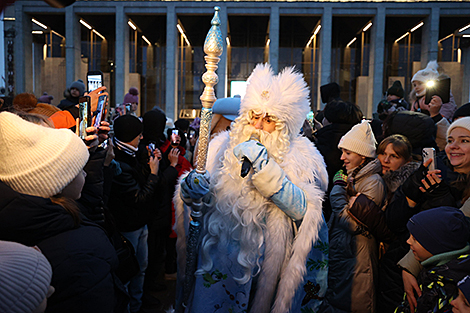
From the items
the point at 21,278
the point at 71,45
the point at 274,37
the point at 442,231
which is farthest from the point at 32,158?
the point at 71,45

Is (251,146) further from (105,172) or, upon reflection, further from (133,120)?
(133,120)

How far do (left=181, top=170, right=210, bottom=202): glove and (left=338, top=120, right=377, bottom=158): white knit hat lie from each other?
1.74 meters

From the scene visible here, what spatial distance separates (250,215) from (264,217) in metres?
0.11

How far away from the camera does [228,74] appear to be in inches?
942

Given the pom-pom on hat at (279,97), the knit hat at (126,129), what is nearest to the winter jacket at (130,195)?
the knit hat at (126,129)

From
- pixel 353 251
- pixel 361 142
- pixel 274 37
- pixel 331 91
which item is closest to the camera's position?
pixel 353 251

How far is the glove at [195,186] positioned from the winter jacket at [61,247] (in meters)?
0.96

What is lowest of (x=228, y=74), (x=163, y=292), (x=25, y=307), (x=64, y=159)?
(x=163, y=292)

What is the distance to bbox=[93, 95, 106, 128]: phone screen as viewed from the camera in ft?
8.90

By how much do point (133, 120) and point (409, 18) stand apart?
23233 mm

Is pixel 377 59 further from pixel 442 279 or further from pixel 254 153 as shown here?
pixel 442 279

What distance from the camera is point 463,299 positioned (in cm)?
175

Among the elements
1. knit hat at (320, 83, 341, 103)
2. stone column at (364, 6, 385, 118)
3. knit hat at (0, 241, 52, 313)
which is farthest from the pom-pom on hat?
stone column at (364, 6, 385, 118)

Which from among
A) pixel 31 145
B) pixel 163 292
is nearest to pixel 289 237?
pixel 31 145
